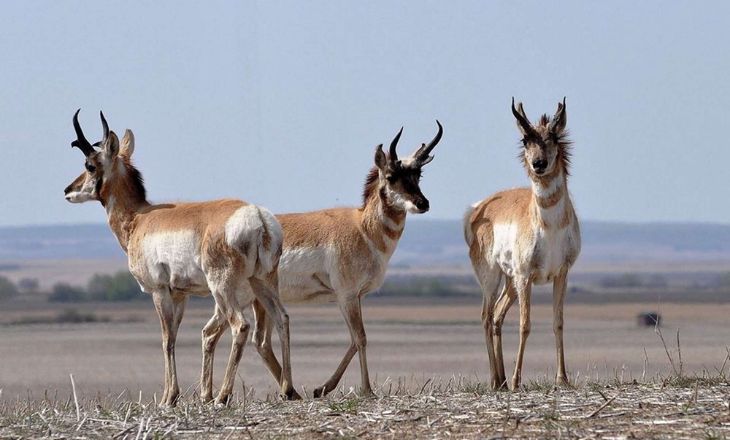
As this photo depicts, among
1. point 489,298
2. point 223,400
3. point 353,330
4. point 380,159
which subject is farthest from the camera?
point 380,159

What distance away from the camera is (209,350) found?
16953 mm

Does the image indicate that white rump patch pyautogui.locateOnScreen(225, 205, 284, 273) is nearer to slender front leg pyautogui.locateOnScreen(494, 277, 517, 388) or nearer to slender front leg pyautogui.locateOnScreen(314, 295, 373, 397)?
slender front leg pyautogui.locateOnScreen(314, 295, 373, 397)

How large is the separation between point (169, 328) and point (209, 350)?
57 centimetres

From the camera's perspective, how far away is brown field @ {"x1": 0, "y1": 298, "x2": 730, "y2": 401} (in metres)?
36.5

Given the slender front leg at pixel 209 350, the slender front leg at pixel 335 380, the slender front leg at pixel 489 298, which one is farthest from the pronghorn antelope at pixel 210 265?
the slender front leg at pixel 489 298

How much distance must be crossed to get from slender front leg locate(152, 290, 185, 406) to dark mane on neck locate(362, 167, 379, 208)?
2.77 meters

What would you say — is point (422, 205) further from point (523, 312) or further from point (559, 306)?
point (559, 306)

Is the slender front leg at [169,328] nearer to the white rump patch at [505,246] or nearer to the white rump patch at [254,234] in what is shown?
the white rump patch at [254,234]

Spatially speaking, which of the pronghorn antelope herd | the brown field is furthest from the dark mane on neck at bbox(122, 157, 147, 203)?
the brown field

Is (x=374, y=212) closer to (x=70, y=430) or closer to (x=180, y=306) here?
(x=180, y=306)

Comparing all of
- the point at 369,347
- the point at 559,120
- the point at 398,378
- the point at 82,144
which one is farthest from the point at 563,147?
the point at 369,347

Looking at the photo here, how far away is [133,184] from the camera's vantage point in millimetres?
18500

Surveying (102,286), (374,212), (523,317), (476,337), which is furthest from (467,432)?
(102,286)

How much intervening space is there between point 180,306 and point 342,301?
193 cm
